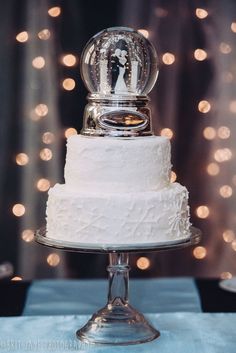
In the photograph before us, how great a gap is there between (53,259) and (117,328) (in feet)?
3.48

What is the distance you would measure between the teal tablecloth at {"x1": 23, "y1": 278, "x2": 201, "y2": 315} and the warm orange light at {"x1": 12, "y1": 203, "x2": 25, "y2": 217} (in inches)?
22.8

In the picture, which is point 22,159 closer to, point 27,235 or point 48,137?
point 48,137

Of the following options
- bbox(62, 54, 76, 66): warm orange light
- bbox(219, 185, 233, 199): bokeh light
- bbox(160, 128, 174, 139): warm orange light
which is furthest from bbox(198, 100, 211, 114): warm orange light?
bbox(62, 54, 76, 66): warm orange light

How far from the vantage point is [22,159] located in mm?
2697

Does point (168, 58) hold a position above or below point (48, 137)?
above

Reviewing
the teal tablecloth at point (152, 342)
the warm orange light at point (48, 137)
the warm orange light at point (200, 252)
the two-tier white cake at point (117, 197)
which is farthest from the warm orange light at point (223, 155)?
the two-tier white cake at point (117, 197)

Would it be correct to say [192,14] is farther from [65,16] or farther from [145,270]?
[145,270]

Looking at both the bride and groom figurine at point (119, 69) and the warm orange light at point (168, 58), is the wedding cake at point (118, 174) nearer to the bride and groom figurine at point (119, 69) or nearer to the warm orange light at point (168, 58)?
the bride and groom figurine at point (119, 69)

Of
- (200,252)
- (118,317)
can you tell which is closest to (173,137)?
(200,252)

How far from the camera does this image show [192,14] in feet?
8.69

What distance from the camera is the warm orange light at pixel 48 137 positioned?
2.68m

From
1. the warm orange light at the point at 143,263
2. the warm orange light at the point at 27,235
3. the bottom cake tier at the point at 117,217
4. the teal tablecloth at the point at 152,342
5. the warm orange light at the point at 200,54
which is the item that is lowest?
the teal tablecloth at the point at 152,342

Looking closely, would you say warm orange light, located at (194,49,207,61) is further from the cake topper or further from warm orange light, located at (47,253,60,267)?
the cake topper

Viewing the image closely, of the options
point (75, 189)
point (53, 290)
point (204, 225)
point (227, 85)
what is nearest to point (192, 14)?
point (227, 85)
